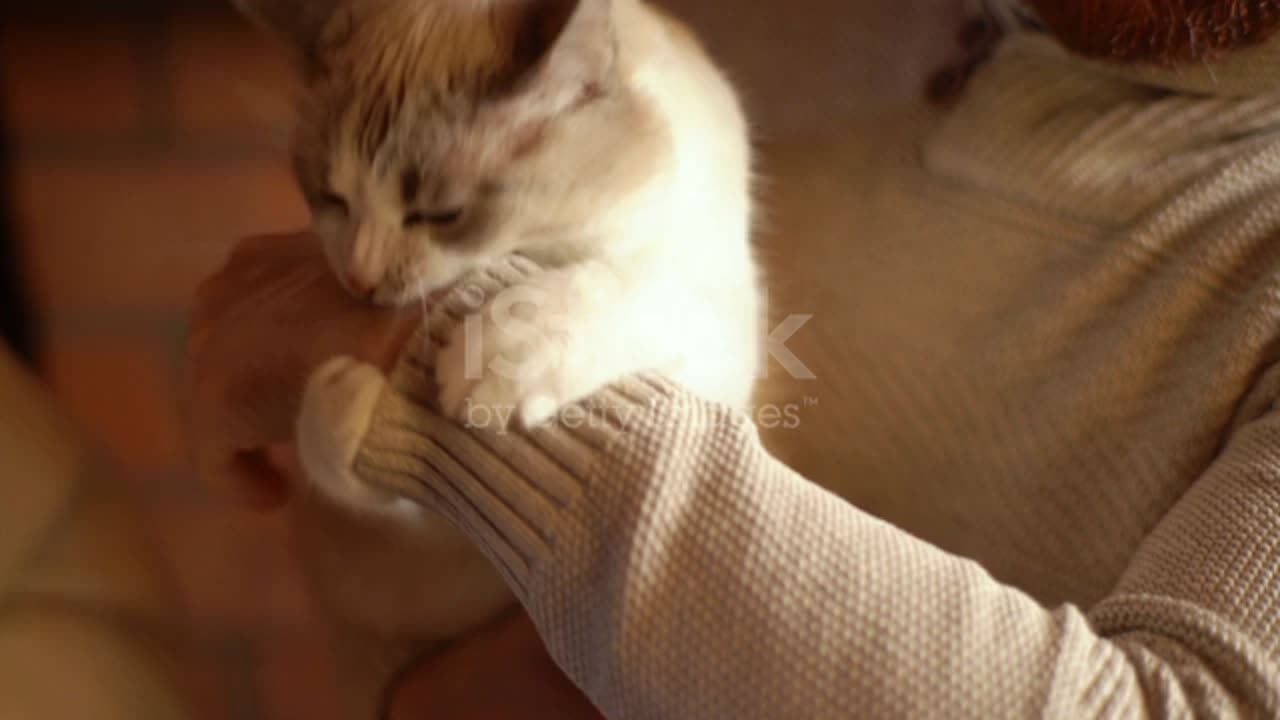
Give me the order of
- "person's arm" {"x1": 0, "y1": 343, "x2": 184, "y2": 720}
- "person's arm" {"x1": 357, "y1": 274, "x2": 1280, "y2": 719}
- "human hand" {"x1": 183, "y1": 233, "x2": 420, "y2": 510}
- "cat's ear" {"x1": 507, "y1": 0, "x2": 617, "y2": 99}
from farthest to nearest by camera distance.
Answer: "person's arm" {"x1": 0, "y1": 343, "x2": 184, "y2": 720} < "human hand" {"x1": 183, "y1": 233, "x2": 420, "y2": 510} < "cat's ear" {"x1": 507, "y1": 0, "x2": 617, "y2": 99} < "person's arm" {"x1": 357, "y1": 274, "x2": 1280, "y2": 719}

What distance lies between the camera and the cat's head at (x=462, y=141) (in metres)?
0.71

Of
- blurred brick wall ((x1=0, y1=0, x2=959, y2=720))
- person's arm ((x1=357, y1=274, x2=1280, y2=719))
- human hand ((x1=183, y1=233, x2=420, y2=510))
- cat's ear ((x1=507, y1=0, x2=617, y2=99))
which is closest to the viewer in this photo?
person's arm ((x1=357, y1=274, x2=1280, y2=719))

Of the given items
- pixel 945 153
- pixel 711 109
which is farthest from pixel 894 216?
pixel 711 109

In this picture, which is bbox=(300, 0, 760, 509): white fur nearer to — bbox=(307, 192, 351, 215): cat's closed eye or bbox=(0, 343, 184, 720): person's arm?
bbox=(307, 192, 351, 215): cat's closed eye

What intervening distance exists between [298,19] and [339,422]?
34 centimetres

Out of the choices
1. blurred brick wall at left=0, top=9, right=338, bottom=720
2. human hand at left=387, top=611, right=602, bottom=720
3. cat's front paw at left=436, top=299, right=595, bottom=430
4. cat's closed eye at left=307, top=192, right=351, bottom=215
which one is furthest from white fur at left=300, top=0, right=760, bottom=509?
blurred brick wall at left=0, top=9, right=338, bottom=720

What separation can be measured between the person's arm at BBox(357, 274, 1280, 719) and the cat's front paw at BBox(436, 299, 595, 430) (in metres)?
0.02

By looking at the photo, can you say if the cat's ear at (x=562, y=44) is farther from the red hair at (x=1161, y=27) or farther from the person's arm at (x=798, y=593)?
the red hair at (x=1161, y=27)

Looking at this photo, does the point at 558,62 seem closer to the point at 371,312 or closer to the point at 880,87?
the point at 371,312

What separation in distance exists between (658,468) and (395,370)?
21 cm

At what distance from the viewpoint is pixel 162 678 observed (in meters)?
1.08

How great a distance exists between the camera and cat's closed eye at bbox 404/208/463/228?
727 millimetres

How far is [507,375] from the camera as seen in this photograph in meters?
0.65

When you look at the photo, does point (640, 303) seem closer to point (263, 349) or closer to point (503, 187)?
point (503, 187)
